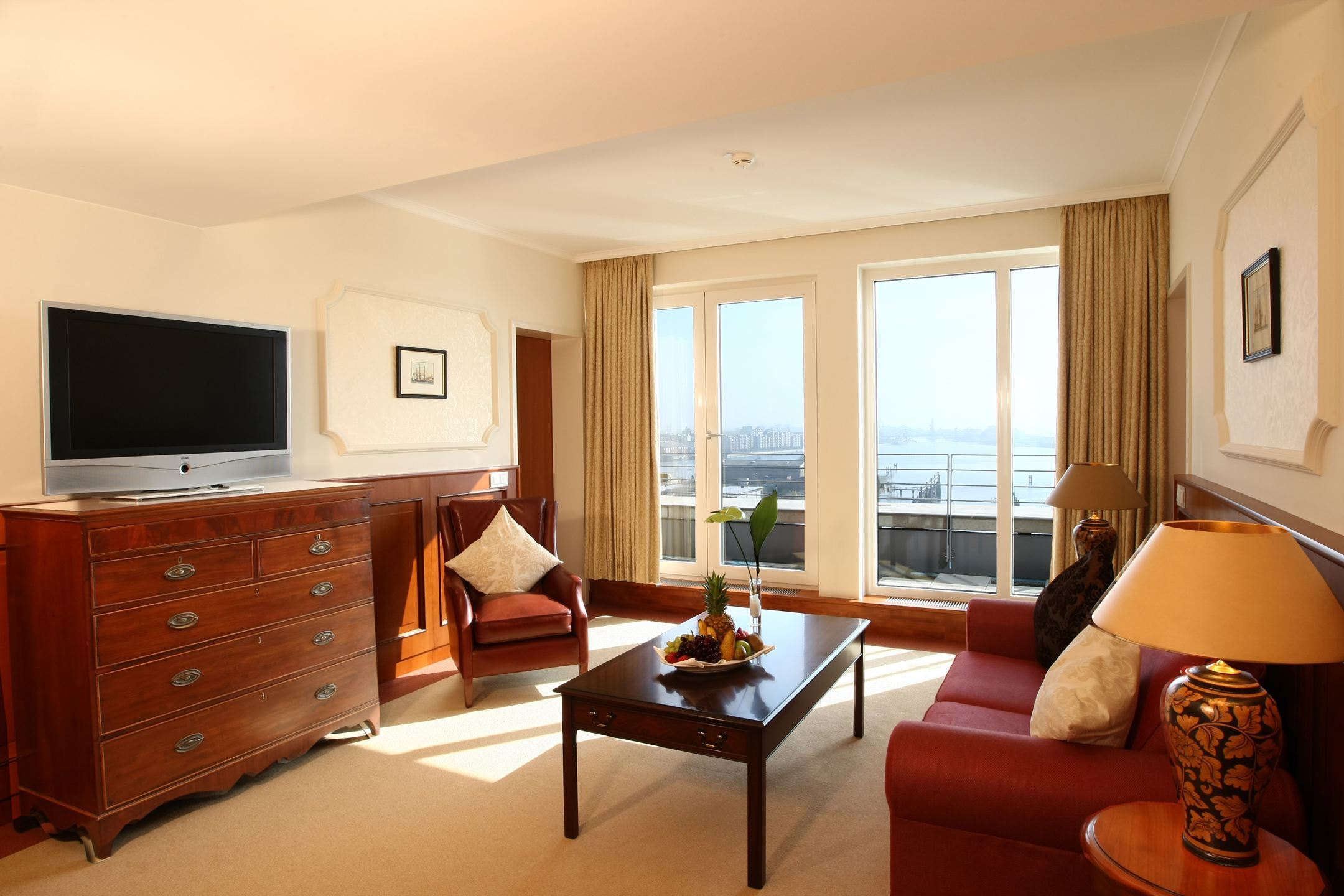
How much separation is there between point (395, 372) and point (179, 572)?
1873 mm

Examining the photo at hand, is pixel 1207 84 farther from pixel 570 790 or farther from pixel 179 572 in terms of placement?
pixel 179 572

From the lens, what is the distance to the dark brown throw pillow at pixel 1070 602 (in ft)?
9.47

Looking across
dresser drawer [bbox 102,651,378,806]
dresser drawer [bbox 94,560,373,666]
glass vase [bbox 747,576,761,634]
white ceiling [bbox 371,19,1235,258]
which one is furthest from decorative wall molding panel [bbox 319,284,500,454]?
glass vase [bbox 747,576,761,634]

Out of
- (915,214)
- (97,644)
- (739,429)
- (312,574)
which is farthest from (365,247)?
(915,214)

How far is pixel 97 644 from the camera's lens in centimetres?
260

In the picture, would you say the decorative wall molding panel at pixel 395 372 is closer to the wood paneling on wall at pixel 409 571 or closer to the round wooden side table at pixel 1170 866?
the wood paneling on wall at pixel 409 571

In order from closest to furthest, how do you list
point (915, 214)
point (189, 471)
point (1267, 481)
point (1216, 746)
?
point (1216, 746), point (1267, 481), point (189, 471), point (915, 214)

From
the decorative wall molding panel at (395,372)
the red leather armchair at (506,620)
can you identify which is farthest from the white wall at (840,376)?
the decorative wall molding panel at (395,372)

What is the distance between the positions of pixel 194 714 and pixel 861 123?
359cm

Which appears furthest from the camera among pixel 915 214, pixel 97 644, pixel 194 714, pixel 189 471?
pixel 915 214

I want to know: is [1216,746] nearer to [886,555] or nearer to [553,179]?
[553,179]

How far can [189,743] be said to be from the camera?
9.34 feet

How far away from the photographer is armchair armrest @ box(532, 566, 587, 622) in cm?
420

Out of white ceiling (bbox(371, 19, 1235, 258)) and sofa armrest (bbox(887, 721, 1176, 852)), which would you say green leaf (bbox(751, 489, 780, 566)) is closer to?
sofa armrest (bbox(887, 721, 1176, 852))
